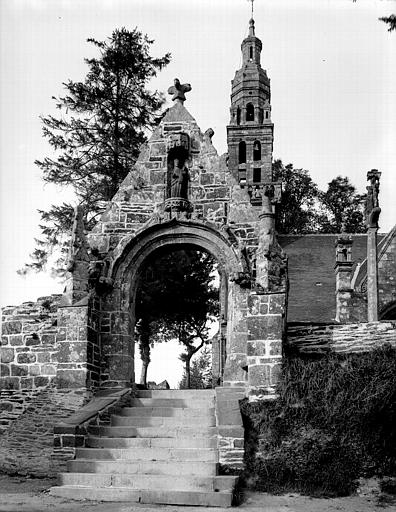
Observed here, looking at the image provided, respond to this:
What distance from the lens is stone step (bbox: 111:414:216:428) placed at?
12.1 meters

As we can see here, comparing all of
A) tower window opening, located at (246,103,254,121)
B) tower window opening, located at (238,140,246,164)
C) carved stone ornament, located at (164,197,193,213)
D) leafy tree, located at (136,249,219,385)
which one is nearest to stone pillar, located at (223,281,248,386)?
carved stone ornament, located at (164,197,193,213)

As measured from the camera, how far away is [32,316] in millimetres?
13953

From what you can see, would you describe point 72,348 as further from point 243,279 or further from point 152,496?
point 152,496

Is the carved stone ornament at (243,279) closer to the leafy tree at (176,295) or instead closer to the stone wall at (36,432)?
the stone wall at (36,432)

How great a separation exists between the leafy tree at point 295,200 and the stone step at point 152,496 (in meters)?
27.3

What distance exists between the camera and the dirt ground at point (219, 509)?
9266 millimetres

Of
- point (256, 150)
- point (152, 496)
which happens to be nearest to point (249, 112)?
point (256, 150)

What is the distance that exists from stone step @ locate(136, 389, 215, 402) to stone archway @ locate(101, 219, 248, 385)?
1.55 feet

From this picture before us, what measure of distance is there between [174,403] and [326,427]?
10.2ft

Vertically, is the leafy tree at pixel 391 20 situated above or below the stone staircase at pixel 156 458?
above

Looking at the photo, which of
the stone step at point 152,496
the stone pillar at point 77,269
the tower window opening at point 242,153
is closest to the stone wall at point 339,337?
the stone step at point 152,496

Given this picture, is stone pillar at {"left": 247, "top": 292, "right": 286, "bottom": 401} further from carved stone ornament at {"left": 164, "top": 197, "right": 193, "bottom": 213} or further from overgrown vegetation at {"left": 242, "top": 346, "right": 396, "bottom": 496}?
carved stone ornament at {"left": 164, "top": 197, "right": 193, "bottom": 213}

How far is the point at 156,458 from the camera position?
11.0m

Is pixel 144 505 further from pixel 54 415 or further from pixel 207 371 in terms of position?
pixel 207 371
